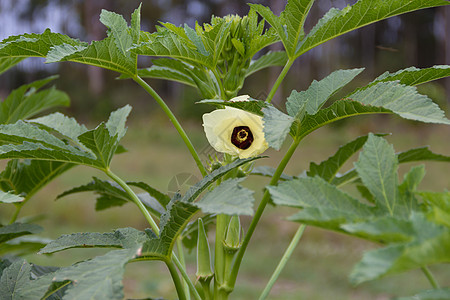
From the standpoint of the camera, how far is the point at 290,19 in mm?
556

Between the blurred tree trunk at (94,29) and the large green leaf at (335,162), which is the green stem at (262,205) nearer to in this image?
the large green leaf at (335,162)

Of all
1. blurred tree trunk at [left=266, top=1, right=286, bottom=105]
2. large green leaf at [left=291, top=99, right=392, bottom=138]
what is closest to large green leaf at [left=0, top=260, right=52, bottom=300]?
large green leaf at [left=291, top=99, right=392, bottom=138]

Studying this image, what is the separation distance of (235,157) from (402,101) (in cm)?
22

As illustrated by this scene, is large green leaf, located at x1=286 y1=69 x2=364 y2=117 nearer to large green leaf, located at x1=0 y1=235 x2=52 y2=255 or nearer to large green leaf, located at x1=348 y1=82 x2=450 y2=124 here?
large green leaf, located at x1=348 y1=82 x2=450 y2=124

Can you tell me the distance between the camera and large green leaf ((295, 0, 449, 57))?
0.53m

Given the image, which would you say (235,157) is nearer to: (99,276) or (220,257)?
(220,257)

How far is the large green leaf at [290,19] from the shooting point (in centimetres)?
54

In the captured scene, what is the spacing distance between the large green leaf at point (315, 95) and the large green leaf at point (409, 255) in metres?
0.21

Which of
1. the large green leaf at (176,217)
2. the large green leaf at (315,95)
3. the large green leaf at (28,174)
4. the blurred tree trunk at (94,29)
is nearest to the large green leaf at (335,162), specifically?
the large green leaf at (315,95)

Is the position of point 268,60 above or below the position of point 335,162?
above

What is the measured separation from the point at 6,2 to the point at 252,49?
17424 mm

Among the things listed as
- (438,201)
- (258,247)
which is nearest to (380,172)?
(438,201)

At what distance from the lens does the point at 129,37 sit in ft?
1.87

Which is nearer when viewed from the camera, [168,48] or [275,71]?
[168,48]
